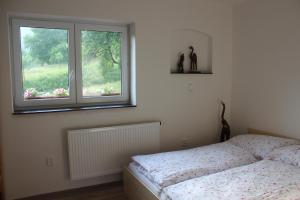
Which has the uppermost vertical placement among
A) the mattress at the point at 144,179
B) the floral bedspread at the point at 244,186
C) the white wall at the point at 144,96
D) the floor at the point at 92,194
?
the white wall at the point at 144,96

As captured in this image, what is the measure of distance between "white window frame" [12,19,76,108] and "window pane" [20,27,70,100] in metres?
0.04

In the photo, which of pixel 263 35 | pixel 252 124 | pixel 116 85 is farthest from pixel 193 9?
pixel 252 124

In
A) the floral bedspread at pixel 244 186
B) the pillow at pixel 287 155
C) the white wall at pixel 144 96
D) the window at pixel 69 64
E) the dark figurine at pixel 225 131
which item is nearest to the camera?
the floral bedspread at pixel 244 186

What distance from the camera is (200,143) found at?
→ 3.68 meters

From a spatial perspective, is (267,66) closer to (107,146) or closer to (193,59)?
(193,59)

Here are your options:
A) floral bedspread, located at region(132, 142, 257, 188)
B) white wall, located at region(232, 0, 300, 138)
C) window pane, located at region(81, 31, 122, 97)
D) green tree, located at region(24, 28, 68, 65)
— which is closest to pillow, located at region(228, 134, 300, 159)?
floral bedspread, located at region(132, 142, 257, 188)

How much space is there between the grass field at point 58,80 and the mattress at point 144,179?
3.38 ft

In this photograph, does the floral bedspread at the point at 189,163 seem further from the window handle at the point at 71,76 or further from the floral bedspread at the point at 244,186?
the window handle at the point at 71,76

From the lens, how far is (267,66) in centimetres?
322

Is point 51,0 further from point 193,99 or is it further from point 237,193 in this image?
point 237,193

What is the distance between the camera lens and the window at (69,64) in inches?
110

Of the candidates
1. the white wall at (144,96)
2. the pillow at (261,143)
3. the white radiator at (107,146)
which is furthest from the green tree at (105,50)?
the pillow at (261,143)

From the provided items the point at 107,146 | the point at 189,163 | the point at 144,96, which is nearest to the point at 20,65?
the point at 107,146

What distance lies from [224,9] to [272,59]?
3.39 feet
